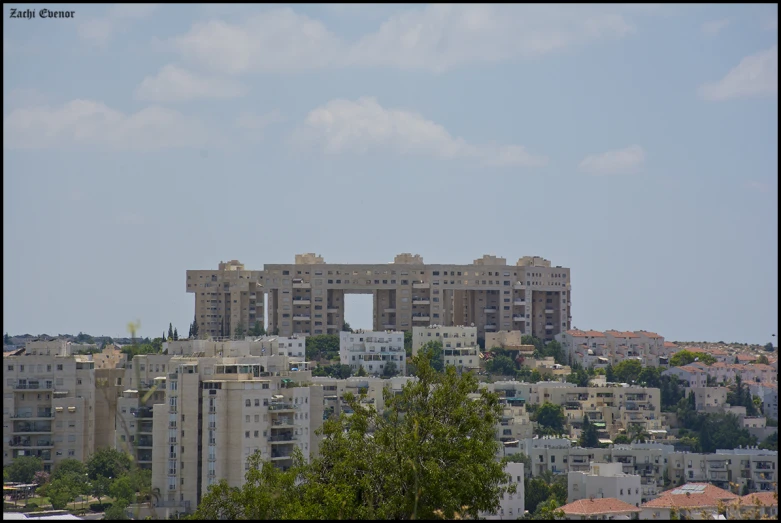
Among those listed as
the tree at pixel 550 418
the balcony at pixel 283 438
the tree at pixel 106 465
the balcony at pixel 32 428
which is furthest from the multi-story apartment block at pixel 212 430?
the tree at pixel 550 418

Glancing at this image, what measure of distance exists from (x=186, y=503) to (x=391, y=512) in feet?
56.5

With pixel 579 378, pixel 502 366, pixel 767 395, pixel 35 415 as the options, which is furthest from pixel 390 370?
pixel 35 415

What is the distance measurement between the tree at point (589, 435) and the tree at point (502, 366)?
27.5ft

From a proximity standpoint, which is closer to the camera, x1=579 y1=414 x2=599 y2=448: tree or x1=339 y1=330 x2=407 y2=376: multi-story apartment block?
x1=579 y1=414 x2=599 y2=448: tree

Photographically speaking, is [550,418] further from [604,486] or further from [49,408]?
[49,408]

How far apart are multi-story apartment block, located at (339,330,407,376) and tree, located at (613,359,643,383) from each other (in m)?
9.62

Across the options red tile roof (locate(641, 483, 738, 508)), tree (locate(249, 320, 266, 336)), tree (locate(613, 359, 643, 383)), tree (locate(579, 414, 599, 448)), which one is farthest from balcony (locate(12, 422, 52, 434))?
tree (locate(613, 359, 643, 383))

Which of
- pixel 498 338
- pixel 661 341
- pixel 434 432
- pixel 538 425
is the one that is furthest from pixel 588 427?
pixel 434 432

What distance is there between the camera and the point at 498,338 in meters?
70.2

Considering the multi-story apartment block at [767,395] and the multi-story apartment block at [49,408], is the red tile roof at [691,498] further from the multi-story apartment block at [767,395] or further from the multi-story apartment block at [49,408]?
the multi-story apartment block at [767,395]

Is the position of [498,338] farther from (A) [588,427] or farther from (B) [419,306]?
(A) [588,427]

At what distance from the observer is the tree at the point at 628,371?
65750 millimetres

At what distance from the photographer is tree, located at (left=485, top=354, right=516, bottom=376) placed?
212ft

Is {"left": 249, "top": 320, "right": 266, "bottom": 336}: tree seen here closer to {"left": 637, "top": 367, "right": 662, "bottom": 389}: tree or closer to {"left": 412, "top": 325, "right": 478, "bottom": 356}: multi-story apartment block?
{"left": 412, "top": 325, "right": 478, "bottom": 356}: multi-story apartment block
